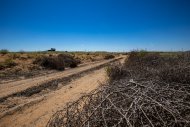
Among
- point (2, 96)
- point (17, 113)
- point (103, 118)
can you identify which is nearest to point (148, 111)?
point (103, 118)

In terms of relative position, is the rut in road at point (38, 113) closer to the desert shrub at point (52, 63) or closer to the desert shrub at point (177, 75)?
the desert shrub at point (177, 75)

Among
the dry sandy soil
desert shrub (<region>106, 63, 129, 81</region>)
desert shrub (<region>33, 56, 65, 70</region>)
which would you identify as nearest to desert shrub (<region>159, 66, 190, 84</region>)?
the dry sandy soil

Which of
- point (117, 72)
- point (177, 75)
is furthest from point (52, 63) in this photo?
point (177, 75)

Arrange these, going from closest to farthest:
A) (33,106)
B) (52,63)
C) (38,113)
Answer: (38,113), (33,106), (52,63)

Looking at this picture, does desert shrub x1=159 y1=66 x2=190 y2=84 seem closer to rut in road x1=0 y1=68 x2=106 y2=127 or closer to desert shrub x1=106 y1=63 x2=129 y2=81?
rut in road x1=0 y1=68 x2=106 y2=127

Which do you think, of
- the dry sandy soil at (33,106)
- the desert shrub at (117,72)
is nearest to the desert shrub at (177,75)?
the dry sandy soil at (33,106)

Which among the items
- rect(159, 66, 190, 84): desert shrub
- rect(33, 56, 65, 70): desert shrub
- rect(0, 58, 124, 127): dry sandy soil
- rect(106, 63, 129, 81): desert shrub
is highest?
rect(159, 66, 190, 84): desert shrub

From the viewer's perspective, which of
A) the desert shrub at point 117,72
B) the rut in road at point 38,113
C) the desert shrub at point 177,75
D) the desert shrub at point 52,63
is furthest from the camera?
the desert shrub at point 52,63

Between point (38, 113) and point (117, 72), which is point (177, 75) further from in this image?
point (117, 72)

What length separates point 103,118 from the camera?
3.15 metres

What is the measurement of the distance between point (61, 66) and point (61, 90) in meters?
11.5

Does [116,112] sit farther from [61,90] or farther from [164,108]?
[61,90]

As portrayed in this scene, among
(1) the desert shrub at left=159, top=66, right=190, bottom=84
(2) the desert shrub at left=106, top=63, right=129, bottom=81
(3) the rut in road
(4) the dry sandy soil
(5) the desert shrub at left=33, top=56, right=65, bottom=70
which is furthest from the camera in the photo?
(5) the desert shrub at left=33, top=56, right=65, bottom=70

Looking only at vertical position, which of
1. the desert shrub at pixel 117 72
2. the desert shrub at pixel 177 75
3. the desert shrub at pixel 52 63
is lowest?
the desert shrub at pixel 52 63
